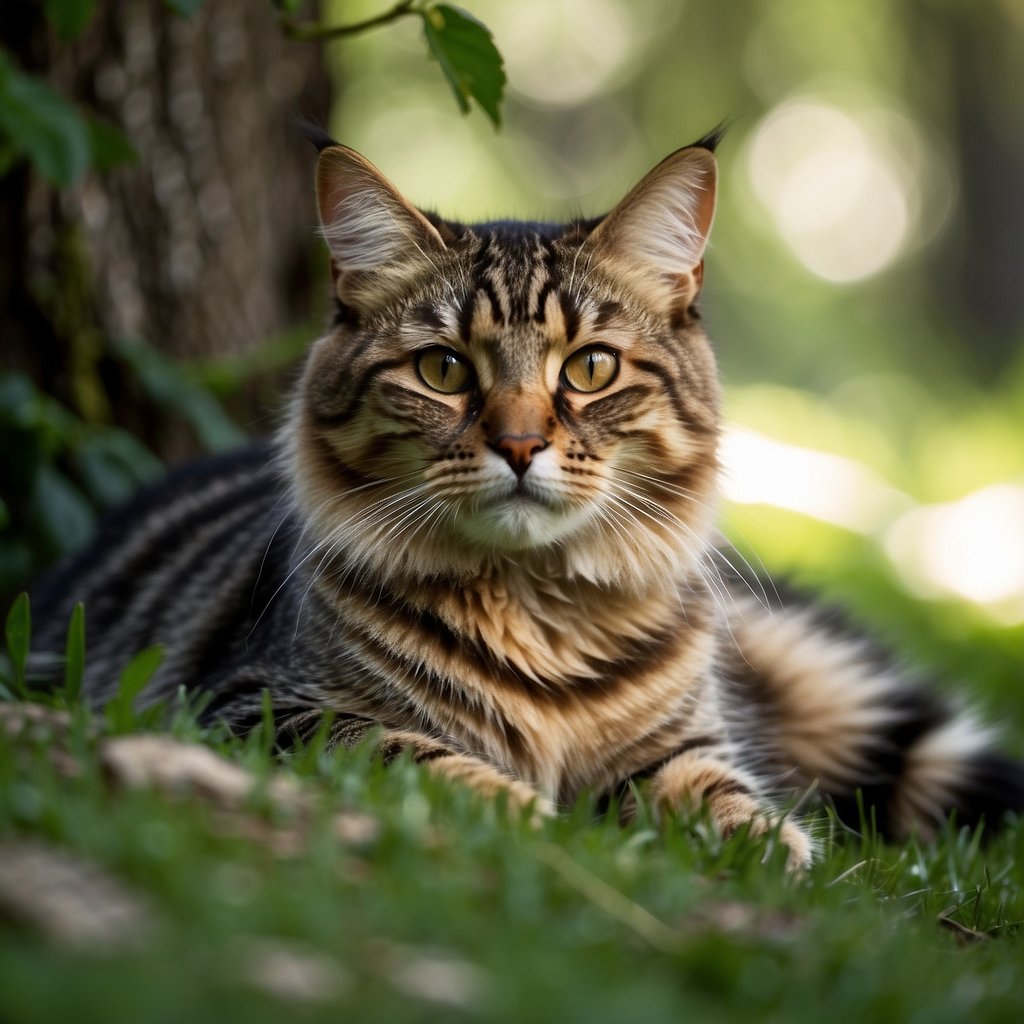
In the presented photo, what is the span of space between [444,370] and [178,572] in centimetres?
149

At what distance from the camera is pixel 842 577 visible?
586 centimetres

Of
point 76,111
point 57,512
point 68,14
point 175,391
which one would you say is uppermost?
point 68,14

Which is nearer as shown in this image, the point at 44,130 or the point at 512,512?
the point at 512,512

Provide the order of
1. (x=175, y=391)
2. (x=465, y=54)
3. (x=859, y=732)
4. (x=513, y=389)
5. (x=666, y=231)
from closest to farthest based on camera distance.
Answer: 1. (x=513, y=389)
2. (x=465, y=54)
3. (x=666, y=231)
4. (x=859, y=732)
5. (x=175, y=391)

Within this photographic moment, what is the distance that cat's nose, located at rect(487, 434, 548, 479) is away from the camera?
253cm

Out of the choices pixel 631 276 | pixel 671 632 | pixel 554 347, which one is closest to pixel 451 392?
pixel 554 347

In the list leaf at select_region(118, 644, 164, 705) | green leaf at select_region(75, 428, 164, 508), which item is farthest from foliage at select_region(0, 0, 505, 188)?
leaf at select_region(118, 644, 164, 705)

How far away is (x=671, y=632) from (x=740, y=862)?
0.83 metres

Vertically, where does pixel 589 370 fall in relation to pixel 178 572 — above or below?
above

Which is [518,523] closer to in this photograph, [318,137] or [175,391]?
[318,137]

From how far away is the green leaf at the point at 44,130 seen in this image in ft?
10.4

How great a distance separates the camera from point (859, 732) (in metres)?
3.54

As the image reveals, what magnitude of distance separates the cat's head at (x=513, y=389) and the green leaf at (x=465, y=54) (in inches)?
12.1

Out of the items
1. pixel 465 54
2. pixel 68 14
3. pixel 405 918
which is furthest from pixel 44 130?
pixel 405 918
